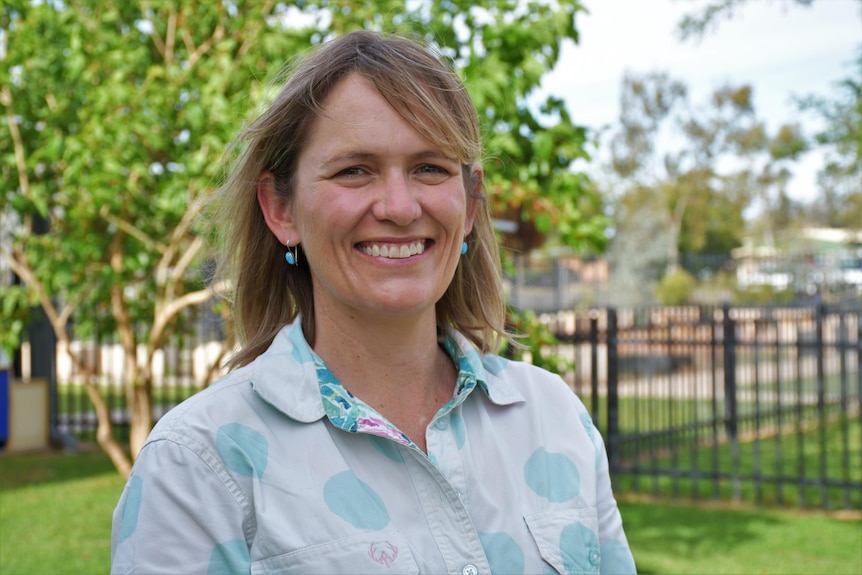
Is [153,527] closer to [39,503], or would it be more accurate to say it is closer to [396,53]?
[396,53]

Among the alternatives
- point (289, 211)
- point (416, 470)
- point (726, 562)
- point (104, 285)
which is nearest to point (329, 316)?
point (289, 211)

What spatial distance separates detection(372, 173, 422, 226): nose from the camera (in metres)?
1.71

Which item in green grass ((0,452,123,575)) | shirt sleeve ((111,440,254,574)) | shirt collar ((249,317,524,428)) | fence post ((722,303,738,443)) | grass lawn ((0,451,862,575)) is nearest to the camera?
shirt sleeve ((111,440,254,574))

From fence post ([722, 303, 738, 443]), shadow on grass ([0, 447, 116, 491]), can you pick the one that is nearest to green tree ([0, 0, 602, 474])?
shadow on grass ([0, 447, 116, 491])

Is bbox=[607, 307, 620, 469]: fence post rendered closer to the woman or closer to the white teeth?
the woman

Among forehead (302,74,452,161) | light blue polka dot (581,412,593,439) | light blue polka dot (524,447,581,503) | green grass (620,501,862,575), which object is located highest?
forehead (302,74,452,161)

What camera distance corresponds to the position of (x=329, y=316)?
1.86 meters

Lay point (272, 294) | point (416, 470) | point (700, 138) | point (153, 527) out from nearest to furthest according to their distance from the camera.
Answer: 1. point (153, 527)
2. point (416, 470)
3. point (272, 294)
4. point (700, 138)

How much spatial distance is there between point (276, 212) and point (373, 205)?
263mm

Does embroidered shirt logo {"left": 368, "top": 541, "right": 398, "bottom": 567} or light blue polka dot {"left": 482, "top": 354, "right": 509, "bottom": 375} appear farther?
light blue polka dot {"left": 482, "top": 354, "right": 509, "bottom": 375}

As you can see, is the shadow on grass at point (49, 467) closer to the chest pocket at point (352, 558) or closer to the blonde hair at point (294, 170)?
the blonde hair at point (294, 170)

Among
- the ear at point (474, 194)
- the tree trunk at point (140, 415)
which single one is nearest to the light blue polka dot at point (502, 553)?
the ear at point (474, 194)

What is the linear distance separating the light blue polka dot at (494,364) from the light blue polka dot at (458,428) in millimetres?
157

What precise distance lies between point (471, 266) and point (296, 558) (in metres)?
0.84
